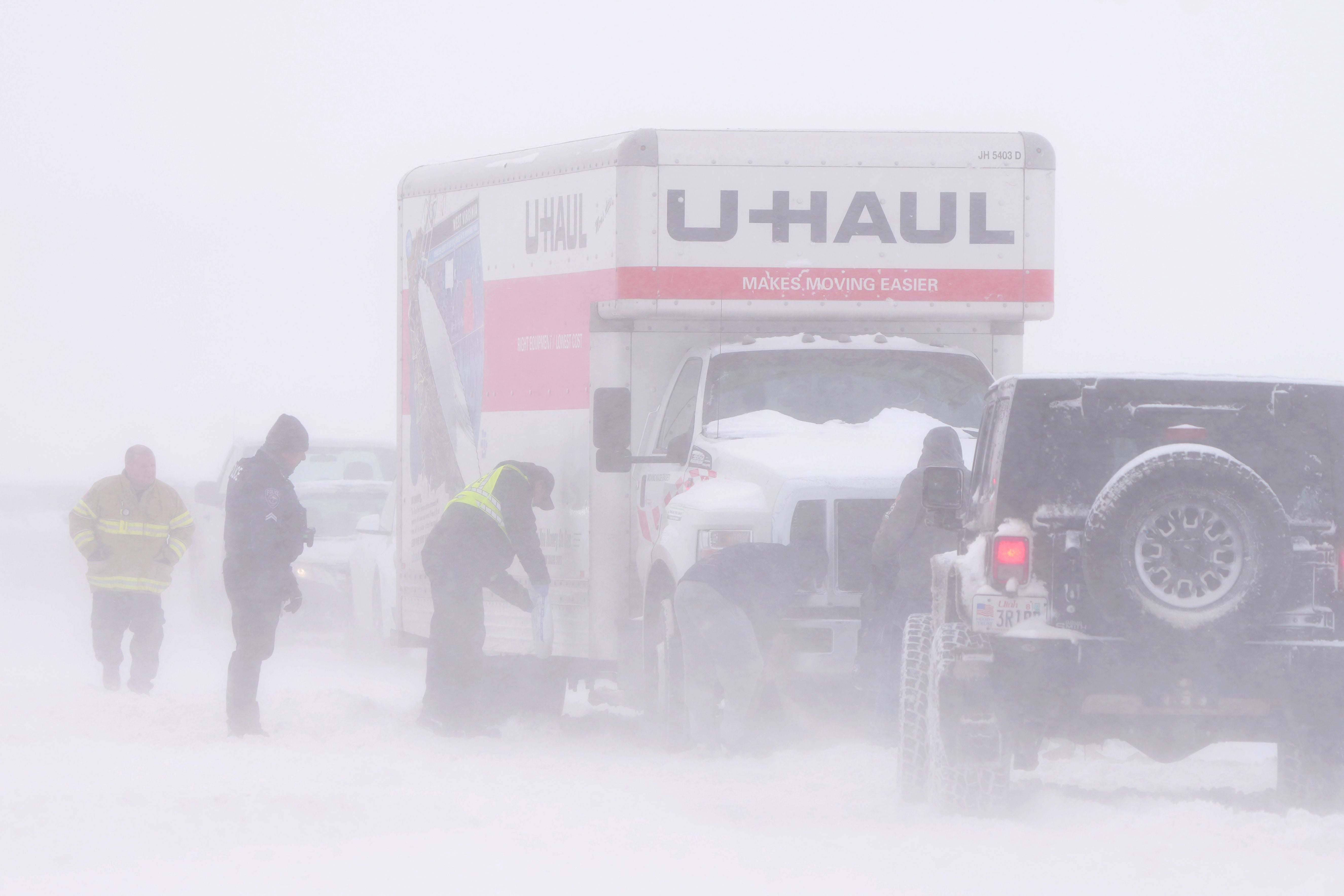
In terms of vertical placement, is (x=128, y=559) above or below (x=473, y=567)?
below

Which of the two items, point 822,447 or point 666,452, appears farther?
point 666,452

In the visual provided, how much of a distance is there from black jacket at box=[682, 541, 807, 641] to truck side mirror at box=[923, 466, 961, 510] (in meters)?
1.95

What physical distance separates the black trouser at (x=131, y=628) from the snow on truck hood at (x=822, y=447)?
4.62m

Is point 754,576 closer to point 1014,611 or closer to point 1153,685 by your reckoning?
point 1014,611

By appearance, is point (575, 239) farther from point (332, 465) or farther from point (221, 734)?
point (332, 465)

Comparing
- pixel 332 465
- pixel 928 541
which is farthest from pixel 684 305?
pixel 332 465

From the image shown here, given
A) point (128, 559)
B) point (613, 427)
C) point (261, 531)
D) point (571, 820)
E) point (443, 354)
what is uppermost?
point (443, 354)

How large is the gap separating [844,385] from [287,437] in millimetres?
3144

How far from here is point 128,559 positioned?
12.8 meters

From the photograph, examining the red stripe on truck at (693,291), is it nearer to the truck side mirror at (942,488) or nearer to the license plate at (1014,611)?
the truck side mirror at (942,488)

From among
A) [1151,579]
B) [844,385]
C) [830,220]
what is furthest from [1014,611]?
[830,220]

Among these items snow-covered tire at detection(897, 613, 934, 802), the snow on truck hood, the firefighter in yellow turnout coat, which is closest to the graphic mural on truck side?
the firefighter in yellow turnout coat

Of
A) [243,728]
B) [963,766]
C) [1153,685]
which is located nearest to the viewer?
[1153,685]

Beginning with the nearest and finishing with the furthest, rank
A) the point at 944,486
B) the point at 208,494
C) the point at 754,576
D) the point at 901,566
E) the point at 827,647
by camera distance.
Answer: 1. the point at 944,486
2. the point at 754,576
3. the point at 901,566
4. the point at 827,647
5. the point at 208,494
